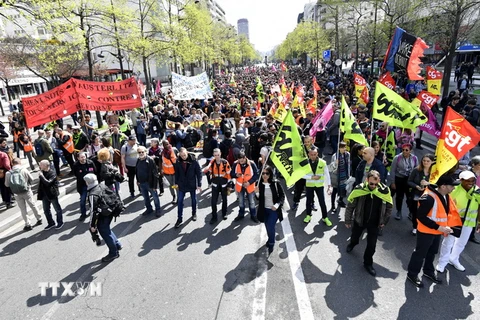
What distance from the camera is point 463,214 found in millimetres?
4914

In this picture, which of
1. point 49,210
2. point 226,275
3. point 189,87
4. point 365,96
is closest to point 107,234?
point 226,275

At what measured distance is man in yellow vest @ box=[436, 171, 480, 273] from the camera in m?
4.78

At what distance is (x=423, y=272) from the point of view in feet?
16.0

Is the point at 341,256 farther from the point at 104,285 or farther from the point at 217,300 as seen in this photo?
the point at 104,285

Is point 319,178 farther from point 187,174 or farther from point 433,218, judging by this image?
point 187,174

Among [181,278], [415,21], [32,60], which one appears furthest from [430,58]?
[181,278]

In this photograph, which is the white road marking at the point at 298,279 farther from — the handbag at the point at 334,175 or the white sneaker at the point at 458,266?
the white sneaker at the point at 458,266

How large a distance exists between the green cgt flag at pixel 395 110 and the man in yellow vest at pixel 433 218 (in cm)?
264

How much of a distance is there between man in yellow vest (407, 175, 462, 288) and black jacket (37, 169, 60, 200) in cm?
699

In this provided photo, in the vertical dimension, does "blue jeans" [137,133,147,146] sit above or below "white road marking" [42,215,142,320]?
above

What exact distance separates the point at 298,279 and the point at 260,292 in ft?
2.20

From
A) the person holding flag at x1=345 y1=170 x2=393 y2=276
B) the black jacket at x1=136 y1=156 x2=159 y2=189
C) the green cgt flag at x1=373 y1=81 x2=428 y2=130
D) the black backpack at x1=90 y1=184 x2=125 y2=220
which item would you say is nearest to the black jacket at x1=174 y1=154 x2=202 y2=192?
the black jacket at x1=136 y1=156 x2=159 y2=189

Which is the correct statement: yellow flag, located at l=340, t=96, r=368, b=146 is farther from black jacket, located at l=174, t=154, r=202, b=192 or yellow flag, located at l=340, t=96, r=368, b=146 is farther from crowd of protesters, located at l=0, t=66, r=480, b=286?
black jacket, located at l=174, t=154, r=202, b=192

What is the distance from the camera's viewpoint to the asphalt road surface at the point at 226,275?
171 inches
